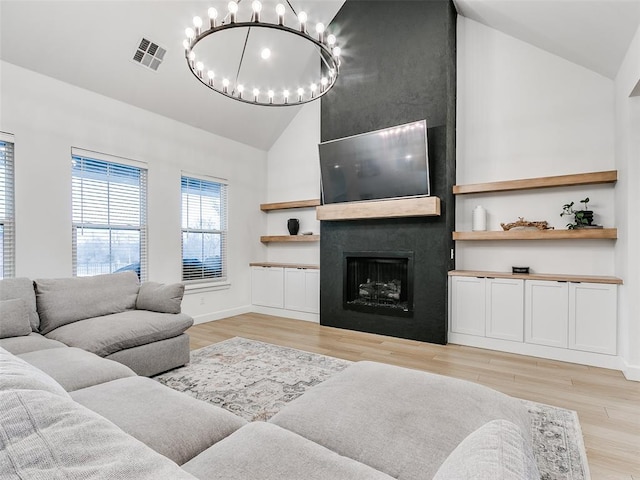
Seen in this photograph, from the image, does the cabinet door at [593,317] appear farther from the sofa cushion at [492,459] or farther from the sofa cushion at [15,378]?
the sofa cushion at [15,378]

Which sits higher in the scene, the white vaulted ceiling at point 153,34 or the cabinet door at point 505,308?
the white vaulted ceiling at point 153,34

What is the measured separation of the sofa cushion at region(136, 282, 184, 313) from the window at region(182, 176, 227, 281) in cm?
151

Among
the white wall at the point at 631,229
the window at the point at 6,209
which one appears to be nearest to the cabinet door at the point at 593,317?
the white wall at the point at 631,229

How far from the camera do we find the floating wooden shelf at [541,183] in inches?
141

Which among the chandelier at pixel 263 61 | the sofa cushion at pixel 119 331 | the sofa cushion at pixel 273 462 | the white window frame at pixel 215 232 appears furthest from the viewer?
the white window frame at pixel 215 232

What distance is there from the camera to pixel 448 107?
165 inches

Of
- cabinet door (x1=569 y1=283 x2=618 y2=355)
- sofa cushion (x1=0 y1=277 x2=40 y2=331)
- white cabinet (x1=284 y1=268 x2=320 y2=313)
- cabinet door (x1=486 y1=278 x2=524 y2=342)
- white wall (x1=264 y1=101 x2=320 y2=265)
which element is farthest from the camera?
white wall (x1=264 y1=101 x2=320 y2=265)

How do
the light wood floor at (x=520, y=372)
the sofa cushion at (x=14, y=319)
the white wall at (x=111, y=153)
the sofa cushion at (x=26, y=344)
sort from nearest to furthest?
the light wood floor at (x=520, y=372)
the sofa cushion at (x=26, y=344)
the sofa cushion at (x=14, y=319)
the white wall at (x=111, y=153)

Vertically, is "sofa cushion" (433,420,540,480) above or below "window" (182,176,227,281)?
below

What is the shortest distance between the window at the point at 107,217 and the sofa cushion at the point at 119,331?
1.13m

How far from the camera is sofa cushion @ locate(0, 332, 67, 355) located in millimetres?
2369

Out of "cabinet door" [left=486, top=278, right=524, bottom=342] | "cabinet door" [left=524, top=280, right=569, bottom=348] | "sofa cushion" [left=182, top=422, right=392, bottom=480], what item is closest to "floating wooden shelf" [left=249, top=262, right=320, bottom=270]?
"cabinet door" [left=486, top=278, right=524, bottom=342]

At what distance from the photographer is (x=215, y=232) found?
18.3 feet

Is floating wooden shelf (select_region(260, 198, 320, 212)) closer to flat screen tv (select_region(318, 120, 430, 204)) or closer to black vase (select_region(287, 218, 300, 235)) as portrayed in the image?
black vase (select_region(287, 218, 300, 235))
